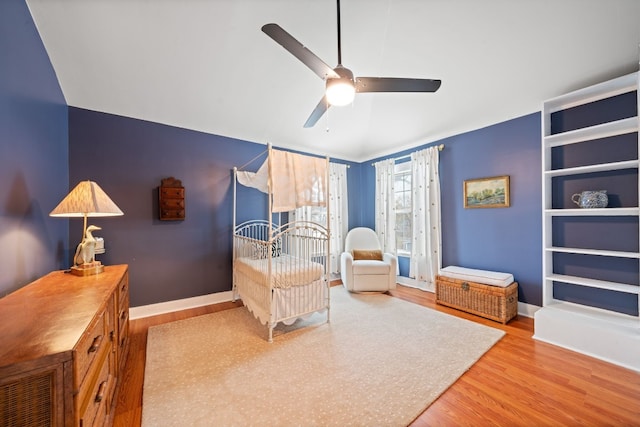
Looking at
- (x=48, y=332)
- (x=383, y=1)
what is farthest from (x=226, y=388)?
(x=383, y=1)

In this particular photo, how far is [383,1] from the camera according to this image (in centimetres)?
201

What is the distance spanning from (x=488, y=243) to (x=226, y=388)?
3416 mm

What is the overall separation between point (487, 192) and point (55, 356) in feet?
13.2

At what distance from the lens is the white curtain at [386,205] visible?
4352mm

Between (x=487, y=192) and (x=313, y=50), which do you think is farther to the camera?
(x=487, y=192)

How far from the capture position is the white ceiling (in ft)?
6.40

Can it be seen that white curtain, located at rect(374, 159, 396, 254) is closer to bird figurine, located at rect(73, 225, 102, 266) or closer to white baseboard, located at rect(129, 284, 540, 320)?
white baseboard, located at rect(129, 284, 540, 320)

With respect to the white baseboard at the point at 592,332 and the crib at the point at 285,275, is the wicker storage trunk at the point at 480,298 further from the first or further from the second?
the crib at the point at 285,275

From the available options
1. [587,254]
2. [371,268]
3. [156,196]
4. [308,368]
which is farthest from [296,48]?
[587,254]

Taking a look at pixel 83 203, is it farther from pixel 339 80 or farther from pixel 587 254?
Answer: pixel 587 254

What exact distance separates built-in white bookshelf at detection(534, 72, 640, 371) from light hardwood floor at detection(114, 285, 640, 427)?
153 millimetres

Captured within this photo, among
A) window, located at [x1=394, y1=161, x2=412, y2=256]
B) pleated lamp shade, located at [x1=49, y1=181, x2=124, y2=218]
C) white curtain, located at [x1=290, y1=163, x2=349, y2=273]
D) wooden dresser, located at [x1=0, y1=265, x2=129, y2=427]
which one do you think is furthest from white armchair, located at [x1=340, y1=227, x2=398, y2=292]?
pleated lamp shade, located at [x1=49, y1=181, x2=124, y2=218]

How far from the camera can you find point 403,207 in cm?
430

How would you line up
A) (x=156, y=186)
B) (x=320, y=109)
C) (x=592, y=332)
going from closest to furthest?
(x=592, y=332)
(x=320, y=109)
(x=156, y=186)
